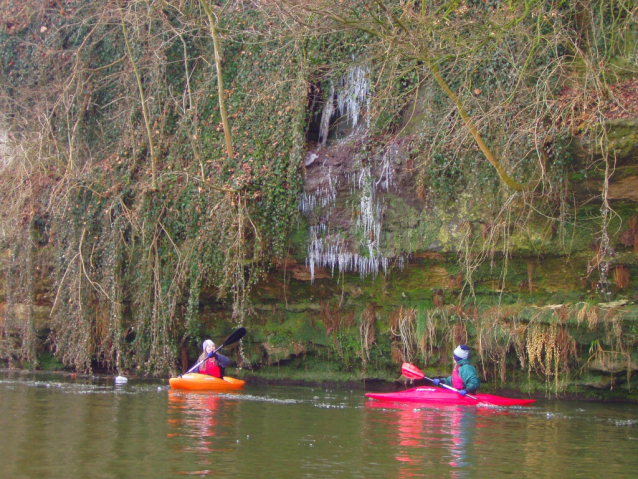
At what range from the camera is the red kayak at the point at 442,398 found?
8805mm

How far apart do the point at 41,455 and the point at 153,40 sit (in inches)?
360

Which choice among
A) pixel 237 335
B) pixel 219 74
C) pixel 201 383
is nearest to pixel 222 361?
pixel 237 335

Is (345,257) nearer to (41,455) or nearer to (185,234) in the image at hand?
(185,234)

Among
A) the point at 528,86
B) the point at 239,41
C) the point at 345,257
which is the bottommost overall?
the point at 345,257

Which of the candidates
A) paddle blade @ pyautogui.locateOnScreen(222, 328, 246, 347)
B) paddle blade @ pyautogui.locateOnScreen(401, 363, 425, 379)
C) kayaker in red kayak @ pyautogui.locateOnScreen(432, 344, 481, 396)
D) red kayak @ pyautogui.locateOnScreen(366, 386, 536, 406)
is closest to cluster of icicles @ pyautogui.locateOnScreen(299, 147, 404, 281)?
paddle blade @ pyautogui.locateOnScreen(222, 328, 246, 347)

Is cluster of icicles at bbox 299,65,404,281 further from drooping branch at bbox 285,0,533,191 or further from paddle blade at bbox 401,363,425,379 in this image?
drooping branch at bbox 285,0,533,191

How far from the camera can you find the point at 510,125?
902cm

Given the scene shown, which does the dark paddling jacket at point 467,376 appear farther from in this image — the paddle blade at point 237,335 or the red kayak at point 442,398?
the paddle blade at point 237,335

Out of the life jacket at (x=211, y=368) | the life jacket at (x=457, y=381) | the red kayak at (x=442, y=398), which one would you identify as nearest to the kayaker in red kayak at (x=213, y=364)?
the life jacket at (x=211, y=368)

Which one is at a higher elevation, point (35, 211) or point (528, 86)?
point (528, 86)

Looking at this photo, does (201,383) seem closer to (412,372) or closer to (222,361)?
(222,361)

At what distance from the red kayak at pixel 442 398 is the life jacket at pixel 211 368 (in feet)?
8.48

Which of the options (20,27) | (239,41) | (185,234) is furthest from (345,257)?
(20,27)

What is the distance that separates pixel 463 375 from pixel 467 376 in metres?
0.06
